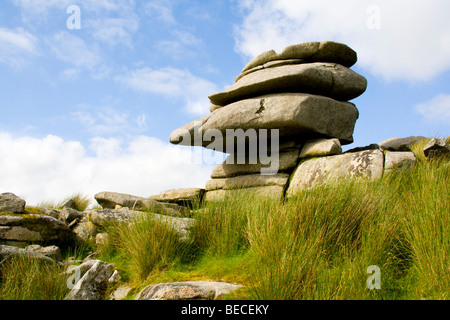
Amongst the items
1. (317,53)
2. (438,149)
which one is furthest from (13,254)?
(317,53)

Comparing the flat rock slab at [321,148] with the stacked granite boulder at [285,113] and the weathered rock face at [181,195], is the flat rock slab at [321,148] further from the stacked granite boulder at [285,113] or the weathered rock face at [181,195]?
the weathered rock face at [181,195]

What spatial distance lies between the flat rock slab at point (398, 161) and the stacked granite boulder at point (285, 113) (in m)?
1.41

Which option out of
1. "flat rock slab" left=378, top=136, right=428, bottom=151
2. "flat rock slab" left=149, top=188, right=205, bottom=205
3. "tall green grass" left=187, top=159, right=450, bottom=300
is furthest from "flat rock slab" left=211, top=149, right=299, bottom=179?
"tall green grass" left=187, top=159, right=450, bottom=300

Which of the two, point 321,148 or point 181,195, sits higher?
point 321,148

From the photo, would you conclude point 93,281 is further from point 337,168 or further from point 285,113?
point 285,113

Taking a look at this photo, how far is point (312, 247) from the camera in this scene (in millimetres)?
3855

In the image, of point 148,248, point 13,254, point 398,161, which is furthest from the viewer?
point 398,161

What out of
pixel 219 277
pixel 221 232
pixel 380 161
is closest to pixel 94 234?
pixel 221 232

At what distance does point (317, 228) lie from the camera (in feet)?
14.3

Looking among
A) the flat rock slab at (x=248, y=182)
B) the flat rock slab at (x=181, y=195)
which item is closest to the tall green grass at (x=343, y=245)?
the flat rock slab at (x=248, y=182)

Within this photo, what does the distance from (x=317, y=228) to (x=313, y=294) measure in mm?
1046

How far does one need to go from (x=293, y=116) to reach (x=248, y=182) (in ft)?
7.30

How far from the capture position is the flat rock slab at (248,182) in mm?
9320
